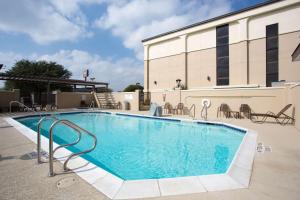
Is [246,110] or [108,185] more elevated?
[246,110]

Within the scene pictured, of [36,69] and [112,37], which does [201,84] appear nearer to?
[112,37]

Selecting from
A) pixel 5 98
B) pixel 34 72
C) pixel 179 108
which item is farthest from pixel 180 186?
pixel 34 72

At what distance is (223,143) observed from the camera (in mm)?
6680

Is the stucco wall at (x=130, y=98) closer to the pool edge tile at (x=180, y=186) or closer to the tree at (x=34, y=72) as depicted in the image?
the tree at (x=34, y=72)

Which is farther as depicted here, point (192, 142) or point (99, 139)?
point (99, 139)

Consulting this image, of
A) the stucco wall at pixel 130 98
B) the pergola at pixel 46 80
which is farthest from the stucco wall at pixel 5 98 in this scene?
the stucco wall at pixel 130 98

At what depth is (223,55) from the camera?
17.5m

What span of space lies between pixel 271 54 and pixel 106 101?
1590 centimetres

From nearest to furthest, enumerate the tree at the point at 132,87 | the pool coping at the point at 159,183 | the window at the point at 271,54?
the pool coping at the point at 159,183
the window at the point at 271,54
the tree at the point at 132,87

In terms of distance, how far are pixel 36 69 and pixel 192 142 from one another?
2803 centimetres

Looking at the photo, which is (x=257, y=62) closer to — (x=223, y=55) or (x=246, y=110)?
(x=223, y=55)

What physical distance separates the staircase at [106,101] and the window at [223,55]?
10.8 meters

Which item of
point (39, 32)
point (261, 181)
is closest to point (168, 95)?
point (39, 32)

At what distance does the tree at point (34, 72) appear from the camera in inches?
1001
